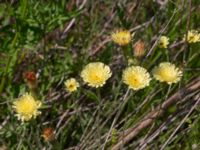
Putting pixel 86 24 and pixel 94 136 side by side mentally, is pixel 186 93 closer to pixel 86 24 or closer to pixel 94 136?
pixel 94 136

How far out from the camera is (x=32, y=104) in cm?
125

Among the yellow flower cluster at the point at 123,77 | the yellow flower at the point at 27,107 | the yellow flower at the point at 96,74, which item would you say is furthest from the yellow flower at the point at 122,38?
the yellow flower at the point at 27,107

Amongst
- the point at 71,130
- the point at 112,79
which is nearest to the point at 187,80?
the point at 112,79

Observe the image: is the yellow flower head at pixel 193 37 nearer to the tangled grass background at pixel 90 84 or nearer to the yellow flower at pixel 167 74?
the tangled grass background at pixel 90 84

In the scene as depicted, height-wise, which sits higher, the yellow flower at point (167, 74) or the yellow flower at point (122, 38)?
the yellow flower at point (122, 38)

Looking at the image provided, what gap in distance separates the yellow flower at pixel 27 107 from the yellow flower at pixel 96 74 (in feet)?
0.49

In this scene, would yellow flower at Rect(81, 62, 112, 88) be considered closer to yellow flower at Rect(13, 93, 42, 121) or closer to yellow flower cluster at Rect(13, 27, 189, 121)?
yellow flower cluster at Rect(13, 27, 189, 121)

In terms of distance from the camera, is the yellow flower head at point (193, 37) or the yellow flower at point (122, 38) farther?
the yellow flower head at point (193, 37)

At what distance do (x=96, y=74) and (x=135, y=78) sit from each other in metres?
0.11

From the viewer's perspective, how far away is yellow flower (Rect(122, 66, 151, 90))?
1254 mm

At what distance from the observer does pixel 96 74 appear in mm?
1312

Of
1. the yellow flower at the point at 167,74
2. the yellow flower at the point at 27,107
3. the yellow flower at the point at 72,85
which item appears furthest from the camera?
the yellow flower at the point at 72,85

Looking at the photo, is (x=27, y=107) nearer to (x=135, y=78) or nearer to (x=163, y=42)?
(x=135, y=78)

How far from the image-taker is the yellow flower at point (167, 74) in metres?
1.33
